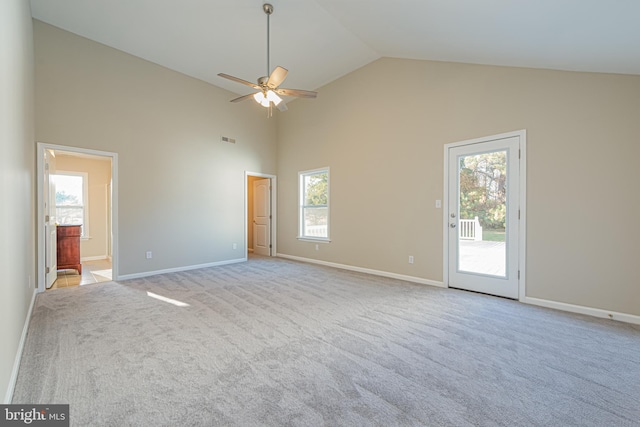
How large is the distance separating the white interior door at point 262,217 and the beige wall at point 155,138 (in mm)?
936

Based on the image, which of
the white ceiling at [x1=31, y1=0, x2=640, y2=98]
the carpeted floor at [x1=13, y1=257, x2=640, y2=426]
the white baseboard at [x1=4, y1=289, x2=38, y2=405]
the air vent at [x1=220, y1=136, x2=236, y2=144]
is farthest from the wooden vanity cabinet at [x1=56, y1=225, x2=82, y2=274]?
the white ceiling at [x1=31, y1=0, x2=640, y2=98]

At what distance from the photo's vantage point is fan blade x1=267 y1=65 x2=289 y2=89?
3138 mm

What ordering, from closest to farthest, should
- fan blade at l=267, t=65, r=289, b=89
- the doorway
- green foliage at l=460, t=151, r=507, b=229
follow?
fan blade at l=267, t=65, r=289, b=89 < green foliage at l=460, t=151, r=507, b=229 < the doorway

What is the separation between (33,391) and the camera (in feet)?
5.67

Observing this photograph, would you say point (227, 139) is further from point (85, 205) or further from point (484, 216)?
point (484, 216)

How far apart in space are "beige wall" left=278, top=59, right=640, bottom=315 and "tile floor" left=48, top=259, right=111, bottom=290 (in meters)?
3.82

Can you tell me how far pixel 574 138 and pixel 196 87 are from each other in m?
6.02

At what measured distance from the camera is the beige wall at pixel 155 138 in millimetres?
4055

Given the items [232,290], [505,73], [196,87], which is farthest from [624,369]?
[196,87]

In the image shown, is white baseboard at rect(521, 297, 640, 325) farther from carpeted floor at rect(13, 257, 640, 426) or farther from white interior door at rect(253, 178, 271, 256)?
white interior door at rect(253, 178, 271, 256)

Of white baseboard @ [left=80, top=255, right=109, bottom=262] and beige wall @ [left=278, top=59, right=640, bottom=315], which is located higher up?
beige wall @ [left=278, top=59, right=640, bottom=315]

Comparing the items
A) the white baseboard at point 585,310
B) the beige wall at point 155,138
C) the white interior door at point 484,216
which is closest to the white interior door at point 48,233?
the beige wall at point 155,138

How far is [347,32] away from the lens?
14.1 ft

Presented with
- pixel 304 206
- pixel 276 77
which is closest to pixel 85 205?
pixel 304 206
